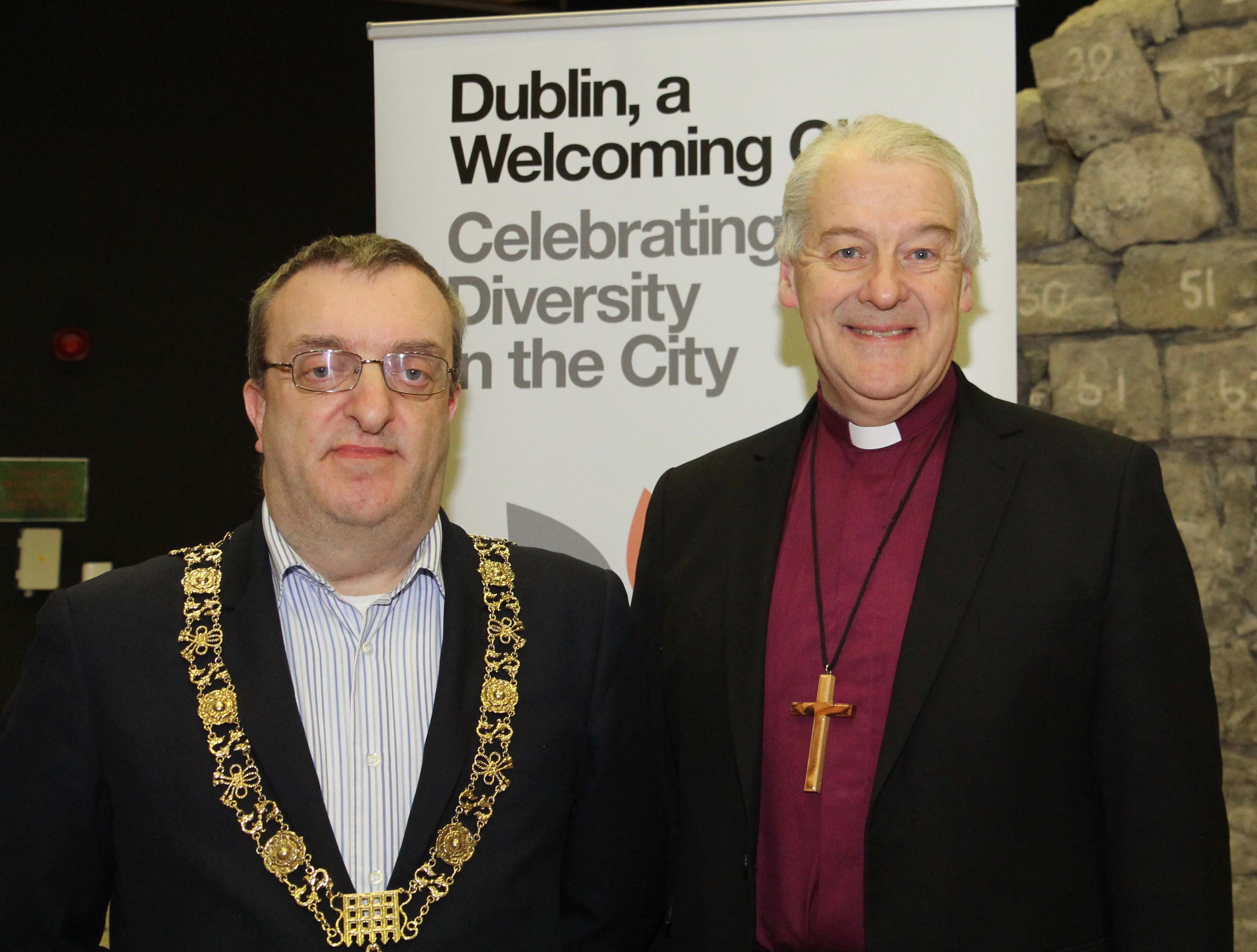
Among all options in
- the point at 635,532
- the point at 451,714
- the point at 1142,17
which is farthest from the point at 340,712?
the point at 1142,17

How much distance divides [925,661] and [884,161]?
2.74 ft

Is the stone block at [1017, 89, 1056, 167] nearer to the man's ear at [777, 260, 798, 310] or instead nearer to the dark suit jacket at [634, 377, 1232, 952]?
the man's ear at [777, 260, 798, 310]

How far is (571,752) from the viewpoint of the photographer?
71.9 inches

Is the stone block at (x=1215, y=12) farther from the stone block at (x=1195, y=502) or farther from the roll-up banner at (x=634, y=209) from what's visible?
the stone block at (x=1195, y=502)

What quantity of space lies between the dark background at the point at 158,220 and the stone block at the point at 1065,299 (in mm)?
2936

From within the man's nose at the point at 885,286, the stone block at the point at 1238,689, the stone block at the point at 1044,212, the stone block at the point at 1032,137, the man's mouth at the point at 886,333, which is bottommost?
the stone block at the point at 1238,689

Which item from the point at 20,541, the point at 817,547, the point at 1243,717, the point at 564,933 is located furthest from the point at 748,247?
the point at 20,541

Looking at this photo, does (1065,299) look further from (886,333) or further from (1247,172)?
(886,333)

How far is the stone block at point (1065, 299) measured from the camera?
12.0 ft

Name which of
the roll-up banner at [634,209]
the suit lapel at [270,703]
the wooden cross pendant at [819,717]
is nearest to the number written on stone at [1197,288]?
the roll-up banner at [634,209]

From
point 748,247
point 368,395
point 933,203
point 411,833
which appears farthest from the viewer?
point 748,247

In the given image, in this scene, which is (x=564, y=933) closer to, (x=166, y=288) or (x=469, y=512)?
(x=469, y=512)

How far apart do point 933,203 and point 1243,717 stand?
88.0 inches

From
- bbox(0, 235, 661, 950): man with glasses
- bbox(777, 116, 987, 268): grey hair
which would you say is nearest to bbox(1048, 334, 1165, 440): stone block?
bbox(777, 116, 987, 268): grey hair
